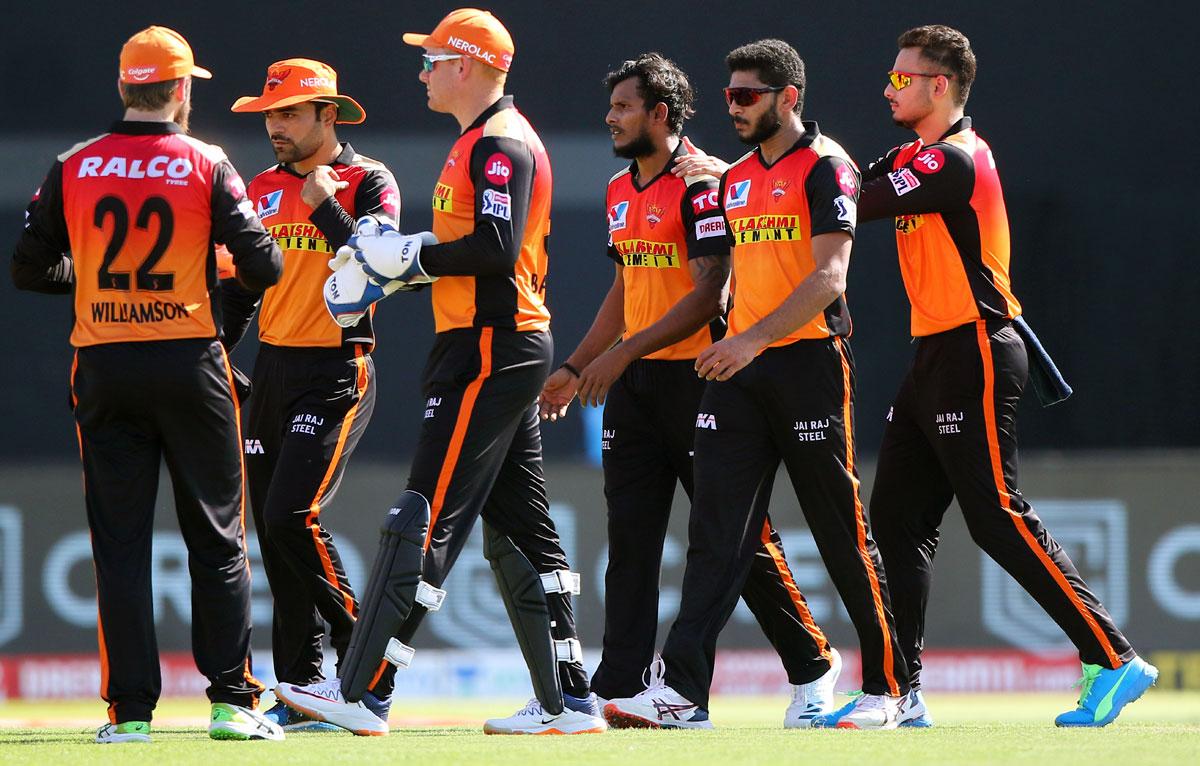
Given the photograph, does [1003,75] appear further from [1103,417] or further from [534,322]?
[534,322]

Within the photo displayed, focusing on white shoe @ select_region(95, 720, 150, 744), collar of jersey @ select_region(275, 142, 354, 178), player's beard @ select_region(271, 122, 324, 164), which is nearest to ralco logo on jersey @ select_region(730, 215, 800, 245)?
collar of jersey @ select_region(275, 142, 354, 178)

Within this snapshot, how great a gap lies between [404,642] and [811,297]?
1478 mm

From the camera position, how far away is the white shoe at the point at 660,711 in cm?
507

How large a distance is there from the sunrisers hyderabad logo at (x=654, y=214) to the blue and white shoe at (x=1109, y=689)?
1.85m

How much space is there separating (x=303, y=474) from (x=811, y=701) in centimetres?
170

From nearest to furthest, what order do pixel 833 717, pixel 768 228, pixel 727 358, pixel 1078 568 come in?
pixel 727 358 < pixel 768 228 < pixel 833 717 < pixel 1078 568

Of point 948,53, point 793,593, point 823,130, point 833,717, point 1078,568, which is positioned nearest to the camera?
point 833,717

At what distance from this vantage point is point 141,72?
4688 mm

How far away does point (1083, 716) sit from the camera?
5.07 meters

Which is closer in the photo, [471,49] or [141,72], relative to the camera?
[141,72]

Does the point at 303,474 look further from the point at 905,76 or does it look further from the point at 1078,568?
the point at 1078,568

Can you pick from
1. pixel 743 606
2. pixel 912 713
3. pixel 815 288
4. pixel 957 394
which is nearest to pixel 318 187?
pixel 815 288

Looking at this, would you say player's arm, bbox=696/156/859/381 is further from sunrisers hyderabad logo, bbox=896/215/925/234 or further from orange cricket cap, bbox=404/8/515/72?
orange cricket cap, bbox=404/8/515/72

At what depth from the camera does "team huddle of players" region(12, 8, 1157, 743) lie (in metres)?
4.68
